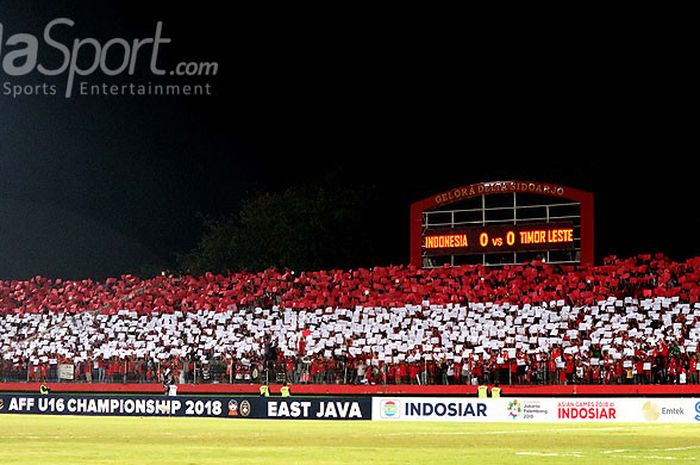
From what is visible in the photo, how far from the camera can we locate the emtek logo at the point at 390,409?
38.8 m

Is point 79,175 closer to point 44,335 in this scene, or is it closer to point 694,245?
point 44,335

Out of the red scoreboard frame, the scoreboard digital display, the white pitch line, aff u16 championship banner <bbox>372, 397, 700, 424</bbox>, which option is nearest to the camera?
the white pitch line

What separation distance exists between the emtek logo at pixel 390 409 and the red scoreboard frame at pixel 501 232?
1224 cm

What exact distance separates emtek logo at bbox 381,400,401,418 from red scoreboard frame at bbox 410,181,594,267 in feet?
40.1

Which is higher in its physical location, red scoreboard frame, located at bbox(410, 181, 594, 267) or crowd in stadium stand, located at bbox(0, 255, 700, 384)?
red scoreboard frame, located at bbox(410, 181, 594, 267)

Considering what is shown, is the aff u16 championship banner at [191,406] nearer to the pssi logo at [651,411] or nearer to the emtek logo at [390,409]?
the emtek logo at [390,409]

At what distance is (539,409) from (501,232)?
12.5 metres

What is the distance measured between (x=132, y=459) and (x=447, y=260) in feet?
129

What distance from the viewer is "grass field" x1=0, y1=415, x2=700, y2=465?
21.5 meters

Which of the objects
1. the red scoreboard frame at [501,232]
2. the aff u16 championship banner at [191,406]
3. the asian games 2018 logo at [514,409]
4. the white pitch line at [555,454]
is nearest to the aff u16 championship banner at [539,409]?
the asian games 2018 logo at [514,409]

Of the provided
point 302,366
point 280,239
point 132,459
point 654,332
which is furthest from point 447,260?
point 132,459

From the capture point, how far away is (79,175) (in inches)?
3661

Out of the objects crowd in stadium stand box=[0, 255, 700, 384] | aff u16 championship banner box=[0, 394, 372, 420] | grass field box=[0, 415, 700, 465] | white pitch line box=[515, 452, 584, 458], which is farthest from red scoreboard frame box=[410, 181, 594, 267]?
white pitch line box=[515, 452, 584, 458]

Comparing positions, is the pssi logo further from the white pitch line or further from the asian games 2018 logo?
the white pitch line
